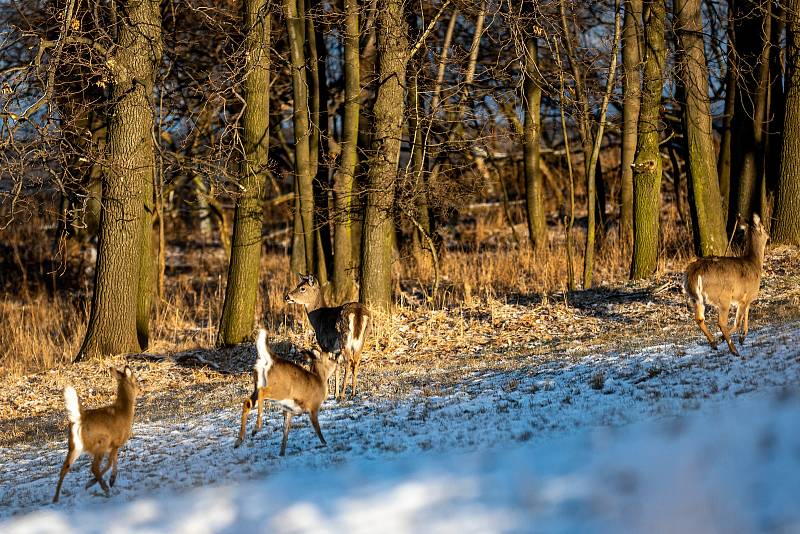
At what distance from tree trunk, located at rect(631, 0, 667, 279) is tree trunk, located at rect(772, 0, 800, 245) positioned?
243cm

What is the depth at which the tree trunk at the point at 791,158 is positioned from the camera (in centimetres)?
1806


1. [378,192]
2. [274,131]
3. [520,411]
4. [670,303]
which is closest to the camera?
[520,411]

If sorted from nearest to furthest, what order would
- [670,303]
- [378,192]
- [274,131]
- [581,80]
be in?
[670,303], [378,192], [581,80], [274,131]

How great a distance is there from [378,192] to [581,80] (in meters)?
4.97

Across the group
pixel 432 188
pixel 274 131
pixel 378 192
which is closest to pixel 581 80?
pixel 432 188

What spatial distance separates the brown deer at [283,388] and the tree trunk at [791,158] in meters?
11.9

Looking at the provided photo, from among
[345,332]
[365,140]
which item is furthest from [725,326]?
[365,140]

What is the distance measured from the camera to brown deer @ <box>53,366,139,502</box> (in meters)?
7.79

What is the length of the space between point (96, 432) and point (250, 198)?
29.5ft

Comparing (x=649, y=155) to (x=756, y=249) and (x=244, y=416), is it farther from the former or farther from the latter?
(x=244, y=416)

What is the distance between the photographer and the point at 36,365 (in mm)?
16984

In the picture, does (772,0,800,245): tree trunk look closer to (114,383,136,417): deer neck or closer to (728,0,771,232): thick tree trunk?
(728,0,771,232): thick tree trunk

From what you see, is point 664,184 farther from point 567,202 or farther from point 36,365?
point 36,365

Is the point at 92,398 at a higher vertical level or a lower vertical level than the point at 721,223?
lower
